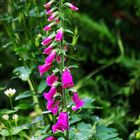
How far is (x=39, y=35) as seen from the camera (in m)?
2.12

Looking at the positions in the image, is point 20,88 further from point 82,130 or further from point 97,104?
point 82,130

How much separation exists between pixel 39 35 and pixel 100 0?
6.98ft

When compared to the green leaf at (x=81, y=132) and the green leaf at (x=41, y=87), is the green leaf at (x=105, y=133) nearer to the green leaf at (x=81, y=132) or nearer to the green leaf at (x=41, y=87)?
the green leaf at (x=81, y=132)

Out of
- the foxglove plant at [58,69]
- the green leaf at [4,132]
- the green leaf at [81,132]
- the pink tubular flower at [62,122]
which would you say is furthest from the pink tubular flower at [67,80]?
the green leaf at [4,132]

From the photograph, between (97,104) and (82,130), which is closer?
(82,130)

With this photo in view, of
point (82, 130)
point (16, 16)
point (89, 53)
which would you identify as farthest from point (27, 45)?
point (89, 53)

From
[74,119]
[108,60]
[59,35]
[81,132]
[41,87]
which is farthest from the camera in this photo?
[108,60]

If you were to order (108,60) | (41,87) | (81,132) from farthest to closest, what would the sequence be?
(108,60) < (41,87) < (81,132)

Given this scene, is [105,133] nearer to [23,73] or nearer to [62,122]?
[62,122]

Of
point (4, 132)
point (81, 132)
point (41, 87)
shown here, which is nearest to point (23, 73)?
point (41, 87)

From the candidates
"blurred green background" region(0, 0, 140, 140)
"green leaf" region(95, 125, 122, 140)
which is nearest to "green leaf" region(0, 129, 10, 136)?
"green leaf" region(95, 125, 122, 140)

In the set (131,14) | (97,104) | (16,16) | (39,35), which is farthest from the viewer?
(131,14)

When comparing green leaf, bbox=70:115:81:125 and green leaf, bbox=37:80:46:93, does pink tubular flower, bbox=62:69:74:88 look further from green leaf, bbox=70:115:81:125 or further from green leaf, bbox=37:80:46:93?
green leaf, bbox=37:80:46:93

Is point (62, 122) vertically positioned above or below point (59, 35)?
below
